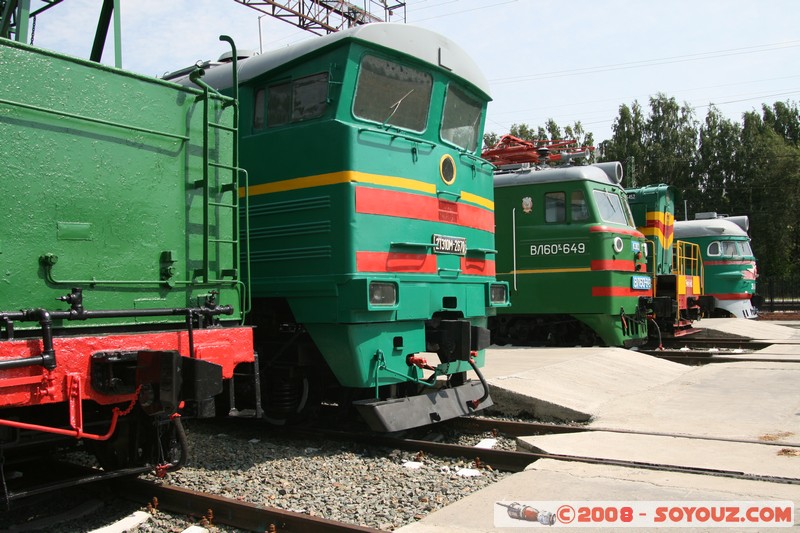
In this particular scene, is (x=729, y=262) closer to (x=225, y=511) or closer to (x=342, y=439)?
(x=342, y=439)

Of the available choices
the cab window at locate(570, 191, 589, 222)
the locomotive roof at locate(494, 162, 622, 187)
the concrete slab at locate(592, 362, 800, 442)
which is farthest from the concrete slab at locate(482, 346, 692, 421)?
the locomotive roof at locate(494, 162, 622, 187)

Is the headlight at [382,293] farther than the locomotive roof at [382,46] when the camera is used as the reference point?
No

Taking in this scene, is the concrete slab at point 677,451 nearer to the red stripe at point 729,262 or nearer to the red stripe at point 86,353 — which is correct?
the red stripe at point 86,353

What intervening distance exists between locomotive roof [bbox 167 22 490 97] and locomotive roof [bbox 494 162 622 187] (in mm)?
5644

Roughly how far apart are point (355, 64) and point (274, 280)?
2017 millimetres

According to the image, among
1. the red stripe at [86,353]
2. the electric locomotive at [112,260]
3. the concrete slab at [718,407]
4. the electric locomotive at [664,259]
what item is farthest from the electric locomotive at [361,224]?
the electric locomotive at [664,259]

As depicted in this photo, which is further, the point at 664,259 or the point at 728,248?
the point at 728,248

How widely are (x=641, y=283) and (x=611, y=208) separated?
157 cm

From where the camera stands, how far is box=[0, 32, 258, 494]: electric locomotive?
12.8 ft

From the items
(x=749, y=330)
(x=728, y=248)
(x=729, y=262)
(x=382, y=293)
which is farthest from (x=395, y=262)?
(x=728, y=248)

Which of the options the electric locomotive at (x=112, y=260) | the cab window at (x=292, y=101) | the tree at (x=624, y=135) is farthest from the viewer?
the tree at (x=624, y=135)

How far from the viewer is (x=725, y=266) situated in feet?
73.6

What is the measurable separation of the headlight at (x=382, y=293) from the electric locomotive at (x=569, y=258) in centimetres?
685

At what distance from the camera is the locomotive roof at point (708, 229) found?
74.0 feet
